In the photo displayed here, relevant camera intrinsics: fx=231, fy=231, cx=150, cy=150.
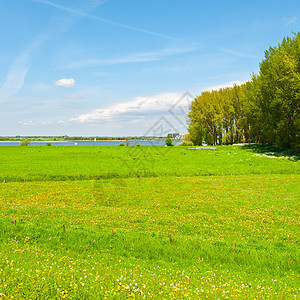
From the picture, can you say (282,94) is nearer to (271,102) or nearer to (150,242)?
(271,102)

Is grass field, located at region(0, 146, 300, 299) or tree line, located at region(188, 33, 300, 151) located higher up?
tree line, located at region(188, 33, 300, 151)

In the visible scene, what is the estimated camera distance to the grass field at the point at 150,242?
10219mm

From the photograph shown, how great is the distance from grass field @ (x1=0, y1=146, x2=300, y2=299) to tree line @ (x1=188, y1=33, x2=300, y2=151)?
3299 cm

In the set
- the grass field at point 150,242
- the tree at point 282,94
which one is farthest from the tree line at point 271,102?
the grass field at point 150,242

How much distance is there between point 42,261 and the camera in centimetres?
1230

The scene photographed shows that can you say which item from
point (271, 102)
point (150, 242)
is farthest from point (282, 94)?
point (150, 242)

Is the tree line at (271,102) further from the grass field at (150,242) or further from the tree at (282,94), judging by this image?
the grass field at (150,242)

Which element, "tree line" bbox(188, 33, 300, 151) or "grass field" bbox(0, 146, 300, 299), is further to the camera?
"tree line" bbox(188, 33, 300, 151)

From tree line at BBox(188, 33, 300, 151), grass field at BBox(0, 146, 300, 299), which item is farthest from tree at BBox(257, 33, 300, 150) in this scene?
grass field at BBox(0, 146, 300, 299)

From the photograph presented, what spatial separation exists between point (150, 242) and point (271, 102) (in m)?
61.3

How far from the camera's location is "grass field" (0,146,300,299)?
402 inches

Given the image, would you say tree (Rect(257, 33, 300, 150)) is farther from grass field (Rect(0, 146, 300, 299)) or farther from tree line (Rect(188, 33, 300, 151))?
grass field (Rect(0, 146, 300, 299))

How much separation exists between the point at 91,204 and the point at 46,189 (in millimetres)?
11303

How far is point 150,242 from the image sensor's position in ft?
51.6
